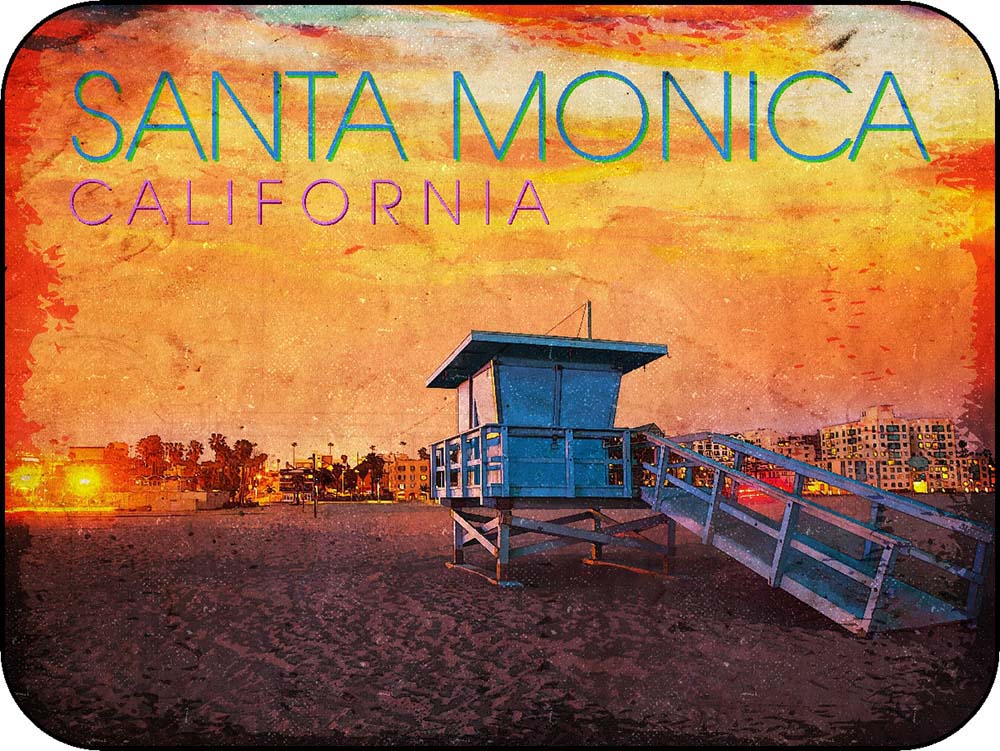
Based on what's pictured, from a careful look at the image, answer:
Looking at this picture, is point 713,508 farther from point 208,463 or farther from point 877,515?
point 208,463

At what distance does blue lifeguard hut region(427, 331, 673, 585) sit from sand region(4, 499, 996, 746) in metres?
1.27

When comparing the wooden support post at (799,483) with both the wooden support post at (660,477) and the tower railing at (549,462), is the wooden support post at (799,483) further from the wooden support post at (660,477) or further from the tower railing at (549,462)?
the tower railing at (549,462)

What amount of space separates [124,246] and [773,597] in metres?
12.6

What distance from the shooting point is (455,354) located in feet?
54.1

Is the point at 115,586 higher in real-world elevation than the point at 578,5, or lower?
lower

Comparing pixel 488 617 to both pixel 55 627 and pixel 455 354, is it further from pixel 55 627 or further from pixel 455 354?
pixel 55 627

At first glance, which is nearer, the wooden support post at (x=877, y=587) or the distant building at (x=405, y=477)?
the wooden support post at (x=877, y=587)

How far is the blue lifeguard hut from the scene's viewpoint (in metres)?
15.2

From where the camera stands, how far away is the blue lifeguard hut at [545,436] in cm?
1519

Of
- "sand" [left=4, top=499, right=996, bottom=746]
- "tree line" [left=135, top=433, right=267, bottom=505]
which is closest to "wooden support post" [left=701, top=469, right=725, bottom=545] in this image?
"sand" [left=4, top=499, right=996, bottom=746]

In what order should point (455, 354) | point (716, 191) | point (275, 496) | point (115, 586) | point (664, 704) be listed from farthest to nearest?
point (275, 496)
point (115, 586)
point (455, 354)
point (716, 191)
point (664, 704)

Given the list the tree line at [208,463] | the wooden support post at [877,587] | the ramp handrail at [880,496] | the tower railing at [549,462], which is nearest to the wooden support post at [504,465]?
the tower railing at [549,462]

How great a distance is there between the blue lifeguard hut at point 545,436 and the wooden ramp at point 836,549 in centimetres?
171

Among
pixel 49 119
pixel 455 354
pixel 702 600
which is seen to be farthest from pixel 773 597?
pixel 49 119
